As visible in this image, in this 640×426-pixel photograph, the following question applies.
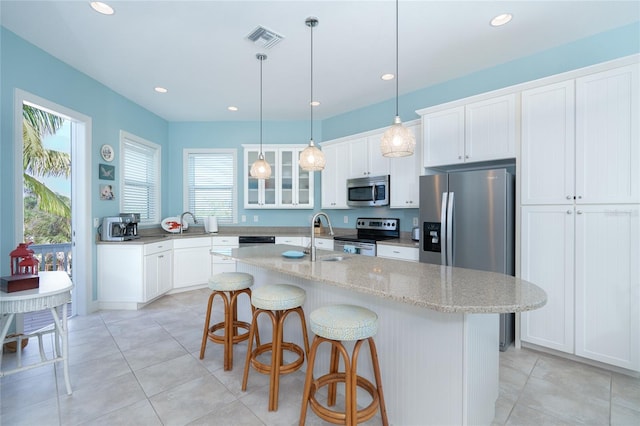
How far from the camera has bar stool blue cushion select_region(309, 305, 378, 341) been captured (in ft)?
4.80

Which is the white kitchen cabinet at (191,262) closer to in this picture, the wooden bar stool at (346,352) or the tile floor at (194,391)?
the tile floor at (194,391)

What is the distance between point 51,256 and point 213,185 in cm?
244

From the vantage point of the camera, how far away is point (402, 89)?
3939mm

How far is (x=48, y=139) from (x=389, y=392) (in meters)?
5.63

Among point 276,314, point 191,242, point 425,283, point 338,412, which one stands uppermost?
point 425,283

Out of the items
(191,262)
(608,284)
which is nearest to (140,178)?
(191,262)

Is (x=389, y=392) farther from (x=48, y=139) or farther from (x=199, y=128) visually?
(x=48, y=139)

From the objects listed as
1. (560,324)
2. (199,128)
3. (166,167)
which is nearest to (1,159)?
(166,167)

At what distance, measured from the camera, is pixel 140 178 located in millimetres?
4656

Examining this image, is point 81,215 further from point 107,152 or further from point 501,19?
point 501,19

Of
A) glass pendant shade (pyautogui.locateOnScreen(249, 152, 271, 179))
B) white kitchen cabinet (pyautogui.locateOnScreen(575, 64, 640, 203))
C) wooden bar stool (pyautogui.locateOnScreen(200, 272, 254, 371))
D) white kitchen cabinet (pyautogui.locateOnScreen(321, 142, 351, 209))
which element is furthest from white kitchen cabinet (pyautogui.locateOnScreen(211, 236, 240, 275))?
white kitchen cabinet (pyautogui.locateOnScreen(575, 64, 640, 203))

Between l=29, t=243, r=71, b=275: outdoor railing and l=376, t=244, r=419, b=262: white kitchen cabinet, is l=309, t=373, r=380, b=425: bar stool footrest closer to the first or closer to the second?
l=376, t=244, r=419, b=262: white kitchen cabinet

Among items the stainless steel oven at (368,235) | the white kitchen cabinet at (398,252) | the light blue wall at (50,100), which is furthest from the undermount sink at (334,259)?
the light blue wall at (50,100)

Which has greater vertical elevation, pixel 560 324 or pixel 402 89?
pixel 402 89
